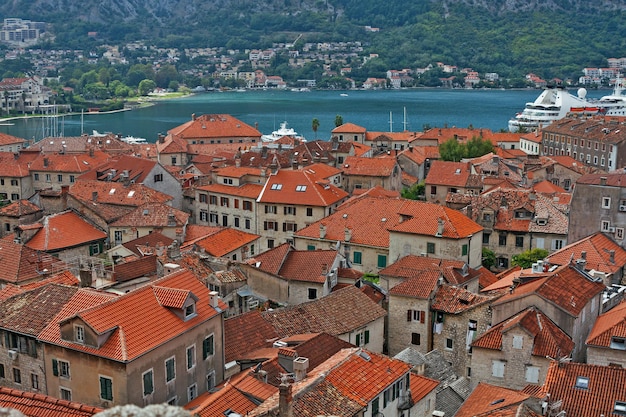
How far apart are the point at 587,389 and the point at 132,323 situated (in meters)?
15.4

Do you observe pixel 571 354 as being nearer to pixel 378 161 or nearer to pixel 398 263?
pixel 398 263

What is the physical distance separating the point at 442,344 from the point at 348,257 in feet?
54.6

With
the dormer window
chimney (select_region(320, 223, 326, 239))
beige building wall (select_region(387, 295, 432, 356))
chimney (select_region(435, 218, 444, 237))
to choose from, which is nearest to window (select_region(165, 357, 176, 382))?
the dormer window

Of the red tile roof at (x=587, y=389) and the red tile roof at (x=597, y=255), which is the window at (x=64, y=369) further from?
the red tile roof at (x=597, y=255)

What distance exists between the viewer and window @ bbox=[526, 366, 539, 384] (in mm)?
32400

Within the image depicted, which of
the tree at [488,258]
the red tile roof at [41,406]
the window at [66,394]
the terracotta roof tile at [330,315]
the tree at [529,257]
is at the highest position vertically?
the red tile roof at [41,406]

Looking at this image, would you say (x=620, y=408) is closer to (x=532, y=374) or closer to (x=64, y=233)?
(x=532, y=374)

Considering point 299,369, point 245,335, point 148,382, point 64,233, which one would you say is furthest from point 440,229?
point 148,382

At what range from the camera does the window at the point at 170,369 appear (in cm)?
2756

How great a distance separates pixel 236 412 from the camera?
79.2 ft

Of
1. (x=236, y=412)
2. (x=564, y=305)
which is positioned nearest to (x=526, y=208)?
(x=564, y=305)

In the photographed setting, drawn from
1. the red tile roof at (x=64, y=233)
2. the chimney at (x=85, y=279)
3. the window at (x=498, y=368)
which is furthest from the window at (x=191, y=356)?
the red tile roof at (x=64, y=233)

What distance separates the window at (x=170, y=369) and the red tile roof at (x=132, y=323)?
85 cm

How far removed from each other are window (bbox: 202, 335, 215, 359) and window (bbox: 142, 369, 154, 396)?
10.2ft
